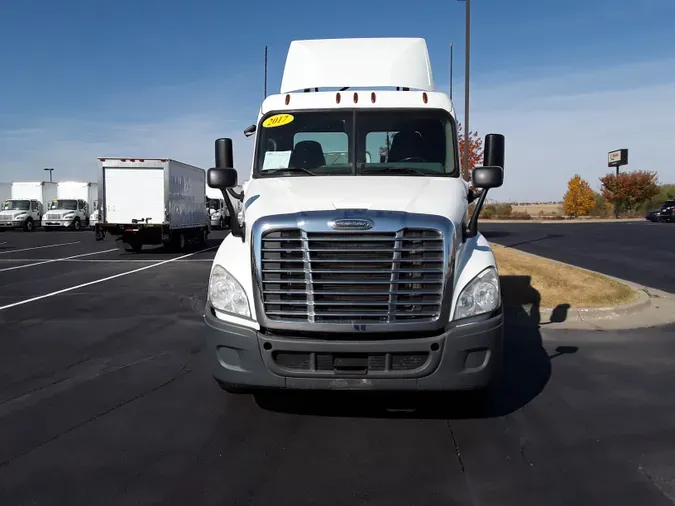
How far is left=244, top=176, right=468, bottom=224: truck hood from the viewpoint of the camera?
15.8 ft

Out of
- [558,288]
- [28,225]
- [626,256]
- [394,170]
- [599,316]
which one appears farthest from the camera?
[28,225]

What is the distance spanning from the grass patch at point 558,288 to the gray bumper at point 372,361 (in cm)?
572

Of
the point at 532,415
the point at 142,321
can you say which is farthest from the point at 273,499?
the point at 142,321

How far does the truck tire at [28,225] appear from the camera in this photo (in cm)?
4049

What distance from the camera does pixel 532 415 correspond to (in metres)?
5.23

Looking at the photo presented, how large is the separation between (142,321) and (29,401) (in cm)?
390

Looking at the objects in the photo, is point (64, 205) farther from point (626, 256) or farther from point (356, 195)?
point (356, 195)

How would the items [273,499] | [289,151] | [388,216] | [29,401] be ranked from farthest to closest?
[289,151]
[29,401]
[388,216]
[273,499]

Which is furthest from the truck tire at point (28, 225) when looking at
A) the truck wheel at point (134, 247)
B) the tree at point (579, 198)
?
the tree at point (579, 198)

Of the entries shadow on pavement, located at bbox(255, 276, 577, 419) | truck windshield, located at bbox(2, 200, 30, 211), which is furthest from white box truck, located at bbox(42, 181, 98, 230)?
shadow on pavement, located at bbox(255, 276, 577, 419)

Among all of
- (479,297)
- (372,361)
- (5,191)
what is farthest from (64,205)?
(479,297)

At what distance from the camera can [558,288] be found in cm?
1088

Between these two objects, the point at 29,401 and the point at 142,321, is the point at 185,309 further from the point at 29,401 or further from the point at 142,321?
the point at 29,401

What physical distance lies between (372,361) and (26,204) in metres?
41.9
